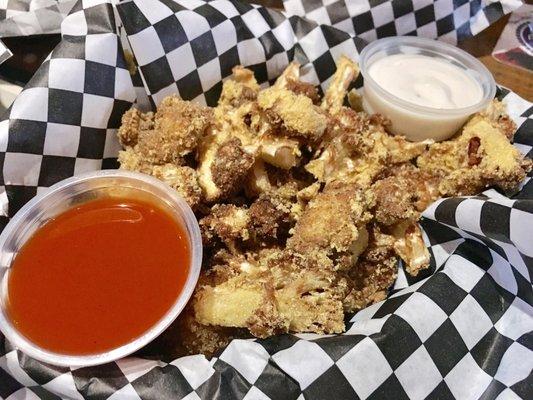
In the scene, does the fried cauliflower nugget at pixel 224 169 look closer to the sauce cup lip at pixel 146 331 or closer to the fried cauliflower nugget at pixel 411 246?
the sauce cup lip at pixel 146 331

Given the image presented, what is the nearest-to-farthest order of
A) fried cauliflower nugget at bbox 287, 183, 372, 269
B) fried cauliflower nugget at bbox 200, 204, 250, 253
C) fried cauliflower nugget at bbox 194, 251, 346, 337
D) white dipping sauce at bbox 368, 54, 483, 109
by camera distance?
fried cauliflower nugget at bbox 194, 251, 346, 337
fried cauliflower nugget at bbox 287, 183, 372, 269
fried cauliflower nugget at bbox 200, 204, 250, 253
white dipping sauce at bbox 368, 54, 483, 109

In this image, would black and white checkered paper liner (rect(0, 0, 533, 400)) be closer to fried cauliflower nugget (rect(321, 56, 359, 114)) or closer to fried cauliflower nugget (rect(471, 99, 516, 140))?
fried cauliflower nugget (rect(471, 99, 516, 140))

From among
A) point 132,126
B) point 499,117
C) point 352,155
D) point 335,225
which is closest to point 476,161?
point 499,117

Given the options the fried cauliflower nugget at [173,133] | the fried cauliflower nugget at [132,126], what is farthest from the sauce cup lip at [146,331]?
the fried cauliflower nugget at [132,126]

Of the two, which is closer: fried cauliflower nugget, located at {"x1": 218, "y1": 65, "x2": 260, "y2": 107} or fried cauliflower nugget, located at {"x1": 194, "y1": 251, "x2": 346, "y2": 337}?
fried cauliflower nugget, located at {"x1": 194, "y1": 251, "x2": 346, "y2": 337}

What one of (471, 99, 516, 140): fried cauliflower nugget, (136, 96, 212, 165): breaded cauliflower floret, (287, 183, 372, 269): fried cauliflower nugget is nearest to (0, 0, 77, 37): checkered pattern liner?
(136, 96, 212, 165): breaded cauliflower floret

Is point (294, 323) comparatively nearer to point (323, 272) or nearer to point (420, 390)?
point (323, 272)

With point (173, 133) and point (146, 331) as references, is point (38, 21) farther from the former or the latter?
point (146, 331)

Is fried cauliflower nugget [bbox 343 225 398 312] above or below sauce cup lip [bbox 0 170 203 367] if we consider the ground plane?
below
